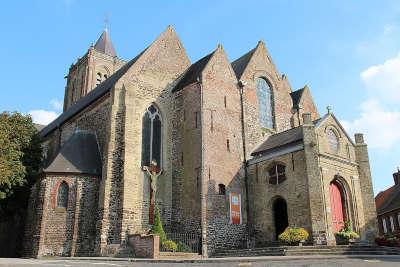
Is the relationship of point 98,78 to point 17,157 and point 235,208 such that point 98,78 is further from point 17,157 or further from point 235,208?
point 235,208

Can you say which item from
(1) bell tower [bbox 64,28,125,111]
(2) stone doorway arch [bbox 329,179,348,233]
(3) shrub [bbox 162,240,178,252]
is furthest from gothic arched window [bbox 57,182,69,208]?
(1) bell tower [bbox 64,28,125,111]

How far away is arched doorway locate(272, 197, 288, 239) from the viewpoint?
76.4 ft

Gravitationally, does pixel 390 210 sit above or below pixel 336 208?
above

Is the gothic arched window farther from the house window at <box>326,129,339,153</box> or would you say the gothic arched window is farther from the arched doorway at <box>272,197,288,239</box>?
the house window at <box>326,129,339,153</box>

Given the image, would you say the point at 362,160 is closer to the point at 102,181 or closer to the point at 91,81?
the point at 102,181

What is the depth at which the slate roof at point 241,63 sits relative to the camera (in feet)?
96.0

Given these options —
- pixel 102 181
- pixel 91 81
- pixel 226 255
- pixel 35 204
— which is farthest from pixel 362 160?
pixel 91 81

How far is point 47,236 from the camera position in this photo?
70.3 ft

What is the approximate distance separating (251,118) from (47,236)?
1432 centimetres

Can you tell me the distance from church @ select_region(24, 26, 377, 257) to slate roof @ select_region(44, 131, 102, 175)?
0.07 meters

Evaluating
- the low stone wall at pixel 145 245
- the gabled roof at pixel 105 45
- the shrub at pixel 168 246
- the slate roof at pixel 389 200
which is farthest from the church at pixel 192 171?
the gabled roof at pixel 105 45

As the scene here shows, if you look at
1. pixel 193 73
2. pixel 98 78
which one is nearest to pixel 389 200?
pixel 193 73

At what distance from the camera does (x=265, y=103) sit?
1165 inches

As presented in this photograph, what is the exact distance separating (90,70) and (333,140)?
1411 inches
